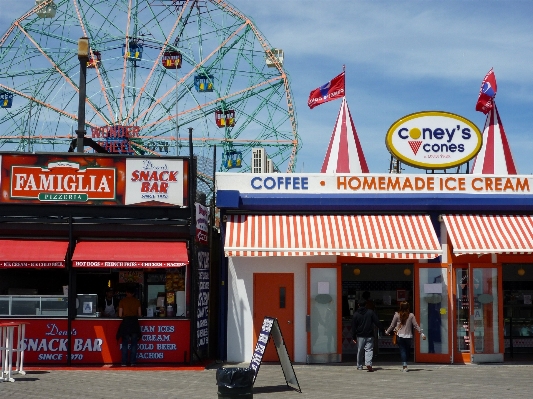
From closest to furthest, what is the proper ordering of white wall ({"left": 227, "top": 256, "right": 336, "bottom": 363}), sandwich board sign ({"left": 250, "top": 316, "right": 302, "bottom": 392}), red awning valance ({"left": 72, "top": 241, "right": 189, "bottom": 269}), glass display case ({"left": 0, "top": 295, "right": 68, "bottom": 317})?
sandwich board sign ({"left": 250, "top": 316, "right": 302, "bottom": 392})
red awning valance ({"left": 72, "top": 241, "right": 189, "bottom": 269})
glass display case ({"left": 0, "top": 295, "right": 68, "bottom": 317})
white wall ({"left": 227, "top": 256, "right": 336, "bottom": 363})

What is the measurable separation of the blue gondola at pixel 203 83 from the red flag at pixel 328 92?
2109cm

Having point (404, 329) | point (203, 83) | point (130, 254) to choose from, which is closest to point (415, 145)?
point (404, 329)

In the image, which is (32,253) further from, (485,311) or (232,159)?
(232,159)

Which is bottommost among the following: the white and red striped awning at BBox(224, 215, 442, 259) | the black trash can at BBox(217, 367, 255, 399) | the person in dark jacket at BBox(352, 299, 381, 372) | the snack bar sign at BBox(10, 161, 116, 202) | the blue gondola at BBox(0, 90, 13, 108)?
the black trash can at BBox(217, 367, 255, 399)

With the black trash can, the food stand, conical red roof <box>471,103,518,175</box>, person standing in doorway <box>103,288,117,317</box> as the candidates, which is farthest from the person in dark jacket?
conical red roof <box>471,103,518,175</box>

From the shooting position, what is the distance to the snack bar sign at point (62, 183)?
1733 cm

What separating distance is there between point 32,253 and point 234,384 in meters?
7.41

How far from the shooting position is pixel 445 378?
604 inches

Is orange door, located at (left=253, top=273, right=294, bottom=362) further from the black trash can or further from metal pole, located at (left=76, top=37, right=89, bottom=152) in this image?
the black trash can

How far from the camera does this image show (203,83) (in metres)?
44.6

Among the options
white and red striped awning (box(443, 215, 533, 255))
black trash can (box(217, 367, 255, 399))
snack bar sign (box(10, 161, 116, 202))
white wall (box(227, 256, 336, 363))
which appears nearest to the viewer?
black trash can (box(217, 367, 255, 399))

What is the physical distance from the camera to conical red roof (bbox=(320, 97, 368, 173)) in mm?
23047

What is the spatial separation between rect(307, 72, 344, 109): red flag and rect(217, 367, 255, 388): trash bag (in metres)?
13.7

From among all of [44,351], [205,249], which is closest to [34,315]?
[44,351]
